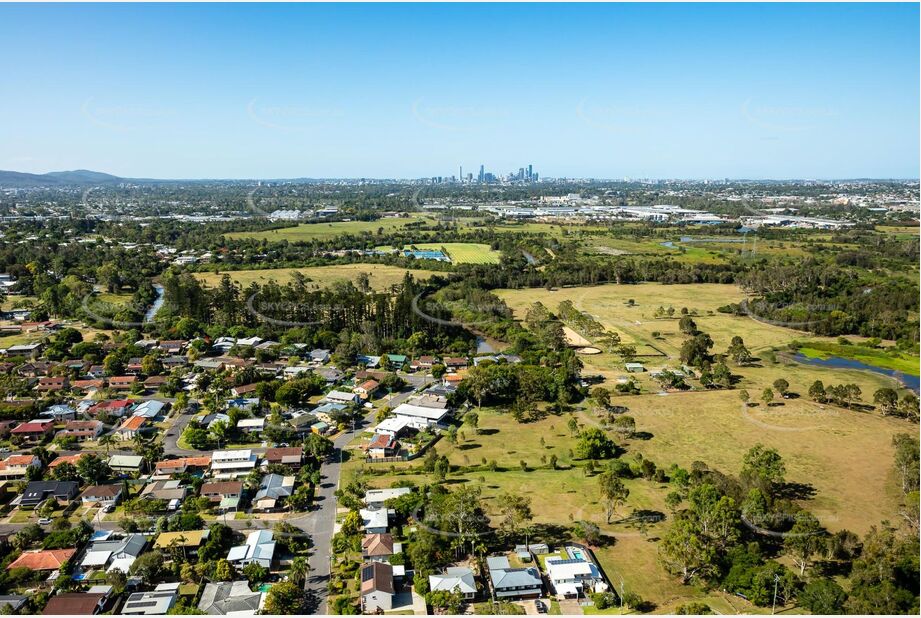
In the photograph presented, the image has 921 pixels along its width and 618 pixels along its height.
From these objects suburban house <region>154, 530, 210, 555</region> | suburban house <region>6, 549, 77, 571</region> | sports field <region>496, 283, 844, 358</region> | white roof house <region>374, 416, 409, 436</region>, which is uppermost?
sports field <region>496, 283, 844, 358</region>

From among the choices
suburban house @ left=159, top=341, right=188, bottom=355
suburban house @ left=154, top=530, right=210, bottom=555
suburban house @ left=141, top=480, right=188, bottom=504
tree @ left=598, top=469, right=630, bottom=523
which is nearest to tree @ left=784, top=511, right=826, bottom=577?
tree @ left=598, top=469, right=630, bottom=523

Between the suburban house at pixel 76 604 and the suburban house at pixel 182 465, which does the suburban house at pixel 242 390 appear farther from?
the suburban house at pixel 76 604

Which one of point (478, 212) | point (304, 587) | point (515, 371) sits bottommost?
point (304, 587)

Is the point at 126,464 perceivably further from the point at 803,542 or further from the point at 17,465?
the point at 803,542

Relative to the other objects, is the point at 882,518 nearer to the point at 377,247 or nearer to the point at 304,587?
the point at 304,587

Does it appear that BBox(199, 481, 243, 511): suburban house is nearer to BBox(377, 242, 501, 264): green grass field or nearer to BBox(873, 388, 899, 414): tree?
BBox(873, 388, 899, 414): tree

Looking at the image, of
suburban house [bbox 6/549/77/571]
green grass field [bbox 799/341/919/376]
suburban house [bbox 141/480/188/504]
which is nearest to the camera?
suburban house [bbox 6/549/77/571]

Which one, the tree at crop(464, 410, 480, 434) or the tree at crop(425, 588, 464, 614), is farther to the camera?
the tree at crop(464, 410, 480, 434)

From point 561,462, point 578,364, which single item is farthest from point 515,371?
point 561,462
